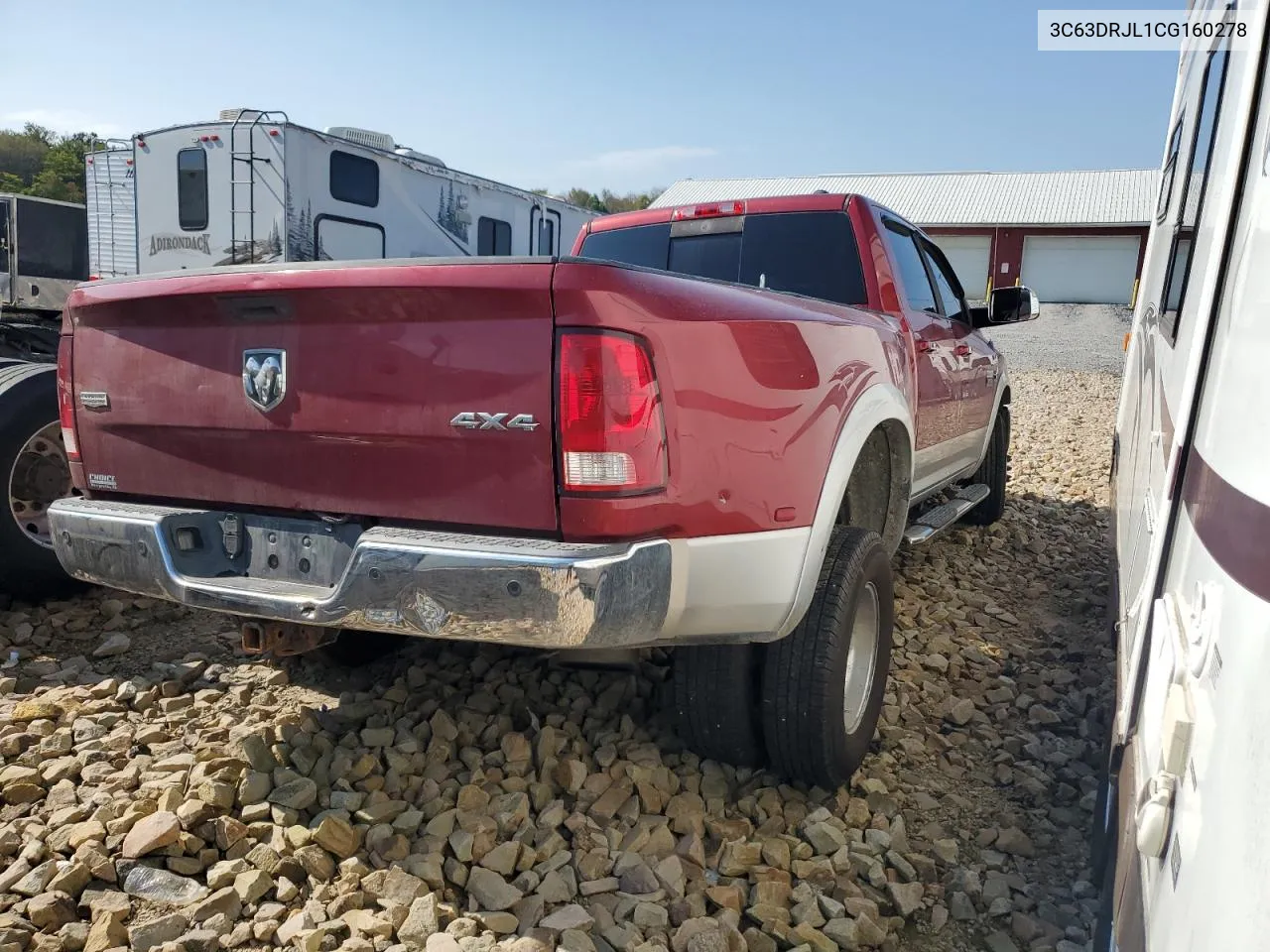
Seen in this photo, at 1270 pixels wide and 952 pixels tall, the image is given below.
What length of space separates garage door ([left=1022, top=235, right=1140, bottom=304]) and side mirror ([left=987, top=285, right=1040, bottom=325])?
26.0m

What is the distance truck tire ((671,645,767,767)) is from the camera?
2.74 m

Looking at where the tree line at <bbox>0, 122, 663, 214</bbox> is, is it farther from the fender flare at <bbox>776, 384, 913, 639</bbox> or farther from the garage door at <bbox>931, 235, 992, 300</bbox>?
the fender flare at <bbox>776, 384, 913, 639</bbox>

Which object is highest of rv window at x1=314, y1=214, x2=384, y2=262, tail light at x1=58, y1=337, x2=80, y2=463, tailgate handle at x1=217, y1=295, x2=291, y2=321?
rv window at x1=314, y1=214, x2=384, y2=262

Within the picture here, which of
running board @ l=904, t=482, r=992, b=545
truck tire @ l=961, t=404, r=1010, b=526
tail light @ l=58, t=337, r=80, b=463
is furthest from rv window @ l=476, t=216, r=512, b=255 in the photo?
tail light @ l=58, t=337, r=80, b=463

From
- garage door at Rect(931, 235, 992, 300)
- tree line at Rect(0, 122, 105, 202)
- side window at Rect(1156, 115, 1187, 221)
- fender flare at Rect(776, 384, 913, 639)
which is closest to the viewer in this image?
fender flare at Rect(776, 384, 913, 639)

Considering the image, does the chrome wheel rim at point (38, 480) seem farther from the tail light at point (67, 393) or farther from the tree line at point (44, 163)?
the tree line at point (44, 163)

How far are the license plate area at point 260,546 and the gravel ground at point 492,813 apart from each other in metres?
0.63

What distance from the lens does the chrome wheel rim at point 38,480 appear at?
13.9ft

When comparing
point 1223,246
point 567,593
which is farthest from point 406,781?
point 1223,246

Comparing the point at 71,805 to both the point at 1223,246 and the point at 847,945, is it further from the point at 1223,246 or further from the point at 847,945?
the point at 1223,246

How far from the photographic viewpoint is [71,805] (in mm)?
2680

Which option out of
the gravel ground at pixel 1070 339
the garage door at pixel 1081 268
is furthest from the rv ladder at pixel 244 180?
the garage door at pixel 1081 268

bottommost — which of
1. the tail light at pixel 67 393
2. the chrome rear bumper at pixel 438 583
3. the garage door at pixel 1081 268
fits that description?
the chrome rear bumper at pixel 438 583

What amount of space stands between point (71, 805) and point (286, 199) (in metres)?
7.23
